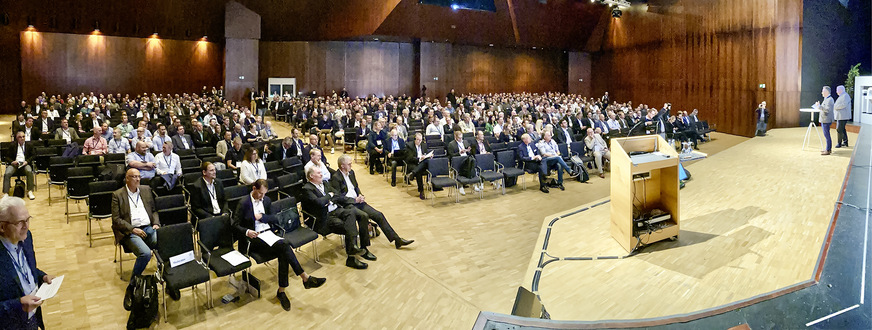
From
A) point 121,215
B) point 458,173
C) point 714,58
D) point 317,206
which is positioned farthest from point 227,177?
point 714,58

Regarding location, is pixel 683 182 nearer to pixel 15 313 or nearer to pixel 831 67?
pixel 15 313

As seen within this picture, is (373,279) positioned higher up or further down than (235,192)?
further down

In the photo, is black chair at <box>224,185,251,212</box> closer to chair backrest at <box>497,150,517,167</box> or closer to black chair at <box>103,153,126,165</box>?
black chair at <box>103,153,126,165</box>

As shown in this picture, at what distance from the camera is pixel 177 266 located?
4.32 m

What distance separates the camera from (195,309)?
14.0 feet

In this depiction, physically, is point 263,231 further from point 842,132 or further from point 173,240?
point 842,132

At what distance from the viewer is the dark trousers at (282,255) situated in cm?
446

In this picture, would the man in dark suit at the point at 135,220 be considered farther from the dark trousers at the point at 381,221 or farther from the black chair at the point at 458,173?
the black chair at the point at 458,173

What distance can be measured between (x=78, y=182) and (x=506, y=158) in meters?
6.31

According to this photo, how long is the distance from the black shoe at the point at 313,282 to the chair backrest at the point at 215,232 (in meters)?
0.87

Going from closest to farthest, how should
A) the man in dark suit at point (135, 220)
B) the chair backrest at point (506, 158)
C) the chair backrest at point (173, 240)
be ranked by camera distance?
the chair backrest at point (173, 240), the man in dark suit at point (135, 220), the chair backrest at point (506, 158)

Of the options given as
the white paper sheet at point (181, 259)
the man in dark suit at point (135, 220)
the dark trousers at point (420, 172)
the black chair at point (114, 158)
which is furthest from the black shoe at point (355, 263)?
the black chair at point (114, 158)

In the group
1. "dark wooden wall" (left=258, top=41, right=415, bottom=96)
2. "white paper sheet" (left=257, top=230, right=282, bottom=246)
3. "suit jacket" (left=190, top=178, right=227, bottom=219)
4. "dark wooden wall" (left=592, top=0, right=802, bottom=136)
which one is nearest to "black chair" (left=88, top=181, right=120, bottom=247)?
"suit jacket" (left=190, top=178, right=227, bottom=219)

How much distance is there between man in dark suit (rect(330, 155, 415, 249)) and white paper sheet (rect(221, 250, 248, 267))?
139 cm
